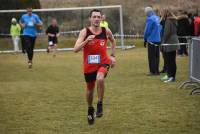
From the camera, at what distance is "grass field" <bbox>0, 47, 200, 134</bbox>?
31.8 ft

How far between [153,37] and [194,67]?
4193 mm

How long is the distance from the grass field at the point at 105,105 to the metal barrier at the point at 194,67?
283 mm

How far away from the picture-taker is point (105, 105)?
1218cm

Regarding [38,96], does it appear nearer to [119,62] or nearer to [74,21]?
[119,62]

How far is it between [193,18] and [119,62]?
4962 millimetres

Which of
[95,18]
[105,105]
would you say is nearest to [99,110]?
[95,18]

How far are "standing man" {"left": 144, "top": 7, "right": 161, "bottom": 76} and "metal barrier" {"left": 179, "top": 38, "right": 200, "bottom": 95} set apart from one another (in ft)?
11.7

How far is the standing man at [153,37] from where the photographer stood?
17891 mm

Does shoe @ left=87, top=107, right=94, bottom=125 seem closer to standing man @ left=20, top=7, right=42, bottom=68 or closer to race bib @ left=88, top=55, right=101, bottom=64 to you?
race bib @ left=88, top=55, right=101, bottom=64

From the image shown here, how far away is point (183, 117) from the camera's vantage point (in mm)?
10477

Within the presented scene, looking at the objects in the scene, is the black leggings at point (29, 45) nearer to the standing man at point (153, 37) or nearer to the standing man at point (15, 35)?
the standing man at point (153, 37)

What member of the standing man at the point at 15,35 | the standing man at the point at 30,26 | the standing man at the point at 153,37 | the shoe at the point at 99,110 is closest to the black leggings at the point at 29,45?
the standing man at the point at 30,26

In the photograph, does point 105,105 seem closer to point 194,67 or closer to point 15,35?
point 194,67

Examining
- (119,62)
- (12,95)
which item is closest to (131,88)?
(12,95)
